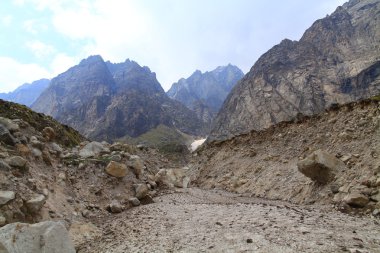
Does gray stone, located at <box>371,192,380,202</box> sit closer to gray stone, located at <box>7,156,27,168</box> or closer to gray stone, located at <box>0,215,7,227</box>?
gray stone, located at <box>0,215,7,227</box>

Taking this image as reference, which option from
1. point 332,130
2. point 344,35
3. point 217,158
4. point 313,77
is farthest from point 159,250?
point 344,35

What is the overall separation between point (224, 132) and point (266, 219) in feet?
622

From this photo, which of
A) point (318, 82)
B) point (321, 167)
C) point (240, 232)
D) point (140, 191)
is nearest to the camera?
point (240, 232)

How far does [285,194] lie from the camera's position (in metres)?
19.1

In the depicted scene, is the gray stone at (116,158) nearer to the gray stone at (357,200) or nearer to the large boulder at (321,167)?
the large boulder at (321,167)

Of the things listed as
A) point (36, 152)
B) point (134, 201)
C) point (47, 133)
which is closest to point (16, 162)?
point (36, 152)

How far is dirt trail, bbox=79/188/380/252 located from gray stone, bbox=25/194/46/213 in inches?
86.4

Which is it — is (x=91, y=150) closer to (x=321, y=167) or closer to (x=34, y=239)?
(x=34, y=239)

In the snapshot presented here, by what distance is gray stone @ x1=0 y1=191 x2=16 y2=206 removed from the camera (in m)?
9.75

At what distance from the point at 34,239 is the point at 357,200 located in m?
11.0

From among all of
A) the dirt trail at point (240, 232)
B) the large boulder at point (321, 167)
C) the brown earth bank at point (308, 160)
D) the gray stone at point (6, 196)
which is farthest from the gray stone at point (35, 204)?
the large boulder at point (321, 167)

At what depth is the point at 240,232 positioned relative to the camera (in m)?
9.60

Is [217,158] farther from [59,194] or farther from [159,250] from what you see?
[159,250]

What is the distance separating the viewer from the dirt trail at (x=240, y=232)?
26.7 ft
